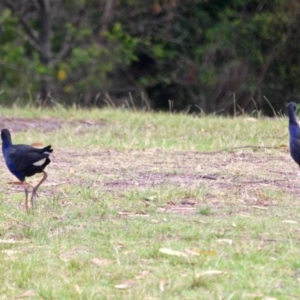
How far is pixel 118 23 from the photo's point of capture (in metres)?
19.6

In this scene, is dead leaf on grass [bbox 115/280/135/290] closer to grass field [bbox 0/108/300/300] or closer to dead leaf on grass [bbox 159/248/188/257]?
grass field [bbox 0/108/300/300]

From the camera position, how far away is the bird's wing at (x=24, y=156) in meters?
6.89

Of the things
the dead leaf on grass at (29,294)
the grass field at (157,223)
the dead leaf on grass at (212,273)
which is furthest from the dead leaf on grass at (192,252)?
the dead leaf on grass at (29,294)

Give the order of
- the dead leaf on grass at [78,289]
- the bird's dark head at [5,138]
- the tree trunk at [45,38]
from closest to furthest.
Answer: the dead leaf on grass at [78,289]
the bird's dark head at [5,138]
the tree trunk at [45,38]

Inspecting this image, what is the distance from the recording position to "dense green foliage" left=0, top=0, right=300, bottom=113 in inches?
748

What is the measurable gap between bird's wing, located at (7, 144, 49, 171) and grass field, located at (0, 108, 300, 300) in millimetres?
342

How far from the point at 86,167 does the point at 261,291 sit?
429 cm

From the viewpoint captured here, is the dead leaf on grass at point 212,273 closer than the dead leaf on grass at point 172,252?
Yes

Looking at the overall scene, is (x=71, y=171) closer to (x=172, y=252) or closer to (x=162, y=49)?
(x=172, y=252)

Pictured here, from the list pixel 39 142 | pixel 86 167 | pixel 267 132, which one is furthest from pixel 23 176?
pixel 267 132

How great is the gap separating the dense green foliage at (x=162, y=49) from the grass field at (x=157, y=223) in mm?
8151

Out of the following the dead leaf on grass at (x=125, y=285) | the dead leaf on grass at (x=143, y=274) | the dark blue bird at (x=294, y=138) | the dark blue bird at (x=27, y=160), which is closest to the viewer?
the dead leaf on grass at (x=125, y=285)

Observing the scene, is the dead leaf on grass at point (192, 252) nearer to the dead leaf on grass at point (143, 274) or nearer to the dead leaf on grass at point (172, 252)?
the dead leaf on grass at point (172, 252)

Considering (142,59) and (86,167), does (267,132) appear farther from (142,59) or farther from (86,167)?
(142,59)
